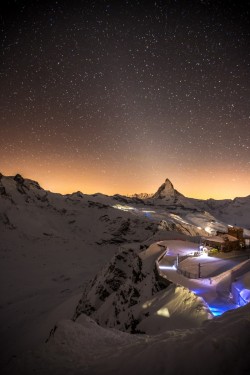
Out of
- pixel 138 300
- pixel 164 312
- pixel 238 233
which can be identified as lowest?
pixel 138 300

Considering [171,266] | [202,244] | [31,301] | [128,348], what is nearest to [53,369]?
[128,348]

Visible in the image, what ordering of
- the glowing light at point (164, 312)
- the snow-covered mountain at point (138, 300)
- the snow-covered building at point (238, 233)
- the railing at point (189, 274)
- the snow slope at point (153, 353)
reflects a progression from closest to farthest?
1. the snow slope at point (153, 353)
2. the snow-covered mountain at point (138, 300)
3. the glowing light at point (164, 312)
4. the railing at point (189, 274)
5. the snow-covered building at point (238, 233)

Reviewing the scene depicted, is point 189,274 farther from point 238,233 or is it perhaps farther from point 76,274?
point 76,274

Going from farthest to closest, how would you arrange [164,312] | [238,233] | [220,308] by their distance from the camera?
[238,233], [164,312], [220,308]

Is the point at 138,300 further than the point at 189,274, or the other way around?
the point at 138,300

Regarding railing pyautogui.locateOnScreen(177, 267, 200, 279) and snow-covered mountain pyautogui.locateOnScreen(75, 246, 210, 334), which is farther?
railing pyautogui.locateOnScreen(177, 267, 200, 279)

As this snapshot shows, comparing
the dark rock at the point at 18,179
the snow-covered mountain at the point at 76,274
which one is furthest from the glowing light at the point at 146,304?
the dark rock at the point at 18,179

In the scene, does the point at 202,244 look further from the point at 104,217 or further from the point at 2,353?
the point at 104,217

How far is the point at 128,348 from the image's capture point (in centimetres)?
917

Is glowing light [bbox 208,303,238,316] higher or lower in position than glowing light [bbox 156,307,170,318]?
higher

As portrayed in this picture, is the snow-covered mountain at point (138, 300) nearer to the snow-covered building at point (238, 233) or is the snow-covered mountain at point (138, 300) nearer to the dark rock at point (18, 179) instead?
the snow-covered building at point (238, 233)

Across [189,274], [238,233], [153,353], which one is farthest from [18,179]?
[153,353]

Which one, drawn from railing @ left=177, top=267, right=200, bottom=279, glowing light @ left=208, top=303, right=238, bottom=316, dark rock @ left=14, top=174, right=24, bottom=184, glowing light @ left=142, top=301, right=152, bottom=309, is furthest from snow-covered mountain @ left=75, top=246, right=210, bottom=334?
dark rock @ left=14, top=174, right=24, bottom=184

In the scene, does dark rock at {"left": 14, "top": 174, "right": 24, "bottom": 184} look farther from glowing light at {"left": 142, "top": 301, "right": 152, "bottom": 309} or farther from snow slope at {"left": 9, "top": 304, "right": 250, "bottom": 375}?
snow slope at {"left": 9, "top": 304, "right": 250, "bottom": 375}
